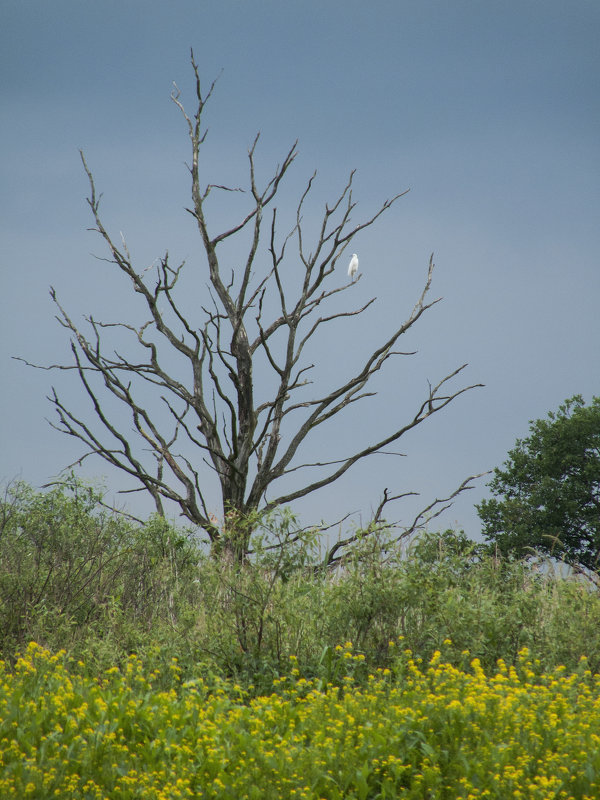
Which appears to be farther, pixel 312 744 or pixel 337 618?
pixel 337 618

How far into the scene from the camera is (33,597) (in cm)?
834

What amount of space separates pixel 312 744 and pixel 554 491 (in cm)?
1484

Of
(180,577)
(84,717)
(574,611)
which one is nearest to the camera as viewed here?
(84,717)

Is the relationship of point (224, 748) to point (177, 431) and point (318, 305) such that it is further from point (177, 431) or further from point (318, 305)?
point (318, 305)

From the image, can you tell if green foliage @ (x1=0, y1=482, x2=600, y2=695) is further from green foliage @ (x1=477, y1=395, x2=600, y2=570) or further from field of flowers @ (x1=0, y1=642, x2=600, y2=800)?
green foliage @ (x1=477, y1=395, x2=600, y2=570)

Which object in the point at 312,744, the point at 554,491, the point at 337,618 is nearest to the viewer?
the point at 312,744

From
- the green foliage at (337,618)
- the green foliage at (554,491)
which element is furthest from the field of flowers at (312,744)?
the green foliage at (554,491)

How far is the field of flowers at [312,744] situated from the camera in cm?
391

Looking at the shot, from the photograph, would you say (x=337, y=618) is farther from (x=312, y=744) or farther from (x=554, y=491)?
(x=554, y=491)

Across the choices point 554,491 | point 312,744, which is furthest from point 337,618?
point 554,491

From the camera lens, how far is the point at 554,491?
17906 mm

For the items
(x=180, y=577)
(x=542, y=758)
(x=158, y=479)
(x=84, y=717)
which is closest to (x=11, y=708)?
(x=84, y=717)

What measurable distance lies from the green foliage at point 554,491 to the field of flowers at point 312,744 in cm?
1326

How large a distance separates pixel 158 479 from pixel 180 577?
2.97 meters
